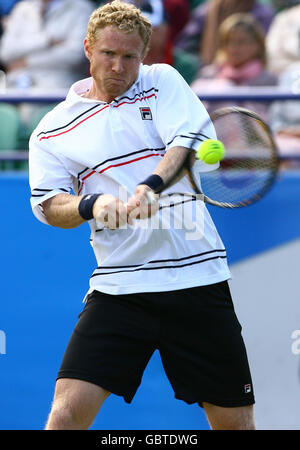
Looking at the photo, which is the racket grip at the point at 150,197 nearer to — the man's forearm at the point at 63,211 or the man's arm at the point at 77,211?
the man's arm at the point at 77,211

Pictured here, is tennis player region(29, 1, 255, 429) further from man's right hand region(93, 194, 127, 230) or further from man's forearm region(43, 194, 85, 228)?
man's right hand region(93, 194, 127, 230)

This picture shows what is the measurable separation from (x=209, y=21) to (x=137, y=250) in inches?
133

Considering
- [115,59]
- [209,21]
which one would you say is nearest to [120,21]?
[115,59]

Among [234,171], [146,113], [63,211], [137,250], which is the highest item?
[146,113]

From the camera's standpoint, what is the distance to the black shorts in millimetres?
3078

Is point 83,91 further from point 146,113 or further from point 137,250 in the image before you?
point 137,250

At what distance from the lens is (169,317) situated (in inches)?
122

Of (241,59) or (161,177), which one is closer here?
(161,177)

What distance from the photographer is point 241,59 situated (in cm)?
550

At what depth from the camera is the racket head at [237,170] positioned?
3.14m

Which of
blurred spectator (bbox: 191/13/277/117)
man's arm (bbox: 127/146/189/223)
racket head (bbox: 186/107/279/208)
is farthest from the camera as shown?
blurred spectator (bbox: 191/13/277/117)

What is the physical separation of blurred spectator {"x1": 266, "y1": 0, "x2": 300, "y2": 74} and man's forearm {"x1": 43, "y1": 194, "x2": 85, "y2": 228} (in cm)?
286

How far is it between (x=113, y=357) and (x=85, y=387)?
148 mm

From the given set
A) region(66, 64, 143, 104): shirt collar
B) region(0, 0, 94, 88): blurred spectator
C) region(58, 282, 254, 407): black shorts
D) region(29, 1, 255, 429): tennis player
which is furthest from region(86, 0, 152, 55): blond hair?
region(0, 0, 94, 88): blurred spectator
